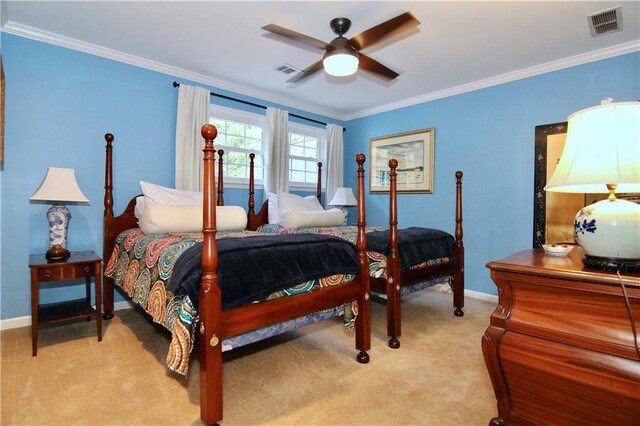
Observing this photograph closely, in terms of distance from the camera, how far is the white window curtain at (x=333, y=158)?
5133 mm

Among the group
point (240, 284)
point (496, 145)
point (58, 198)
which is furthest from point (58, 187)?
point (496, 145)

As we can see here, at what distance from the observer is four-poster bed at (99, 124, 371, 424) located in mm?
1524

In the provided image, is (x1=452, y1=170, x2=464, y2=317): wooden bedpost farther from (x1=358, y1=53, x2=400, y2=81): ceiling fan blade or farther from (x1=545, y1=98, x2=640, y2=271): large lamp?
(x1=545, y1=98, x2=640, y2=271): large lamp

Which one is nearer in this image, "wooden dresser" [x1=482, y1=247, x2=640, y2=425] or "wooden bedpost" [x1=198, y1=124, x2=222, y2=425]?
"wooden dresser" [x1=482, y1=247, x2=640, y2=425]

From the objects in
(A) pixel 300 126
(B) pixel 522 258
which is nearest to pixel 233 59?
(A) pixel 300 126

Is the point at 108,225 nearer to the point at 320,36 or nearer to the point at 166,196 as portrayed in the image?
the point at 166,196

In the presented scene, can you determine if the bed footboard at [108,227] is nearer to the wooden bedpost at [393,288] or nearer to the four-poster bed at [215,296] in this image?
the four-poster bed at [215,296]

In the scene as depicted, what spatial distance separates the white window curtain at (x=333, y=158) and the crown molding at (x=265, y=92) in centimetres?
46

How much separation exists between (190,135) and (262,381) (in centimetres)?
272

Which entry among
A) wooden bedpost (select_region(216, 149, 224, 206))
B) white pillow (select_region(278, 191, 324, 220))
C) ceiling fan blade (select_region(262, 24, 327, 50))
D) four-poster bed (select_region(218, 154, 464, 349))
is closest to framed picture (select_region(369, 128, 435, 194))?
white pillow (select_region(278, 191, 324, 220))

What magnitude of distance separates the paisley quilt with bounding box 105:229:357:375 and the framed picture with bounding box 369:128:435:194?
266 centimetres

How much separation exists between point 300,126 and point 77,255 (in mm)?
3190

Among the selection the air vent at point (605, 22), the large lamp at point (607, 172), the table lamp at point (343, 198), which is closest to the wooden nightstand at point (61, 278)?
the large lamp at point (607, 172)

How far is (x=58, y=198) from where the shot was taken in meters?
2.51
